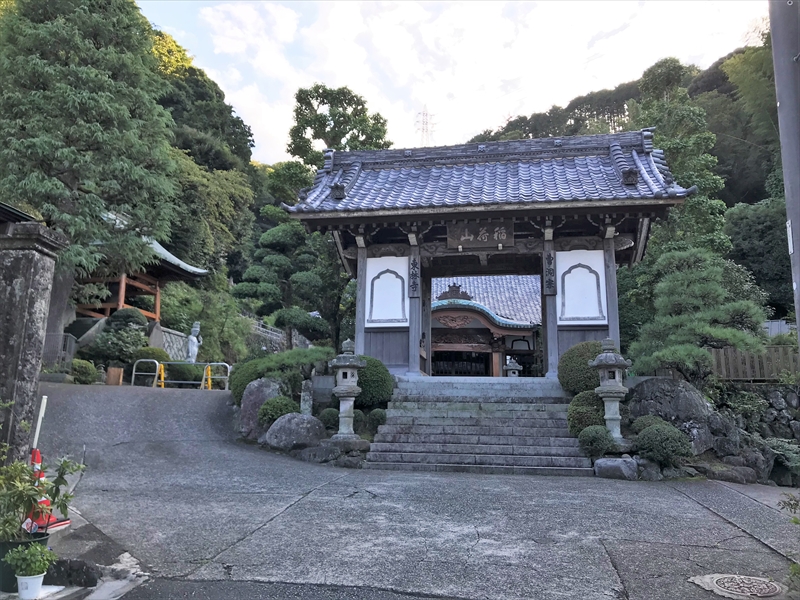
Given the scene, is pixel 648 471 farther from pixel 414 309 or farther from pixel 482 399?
pixel 414 309

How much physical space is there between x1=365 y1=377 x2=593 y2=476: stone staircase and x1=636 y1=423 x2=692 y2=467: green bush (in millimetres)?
822

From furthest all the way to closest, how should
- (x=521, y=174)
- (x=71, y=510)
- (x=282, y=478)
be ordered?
(x=521, y=174) → (x=282, y=478) → (x=71, y=510)

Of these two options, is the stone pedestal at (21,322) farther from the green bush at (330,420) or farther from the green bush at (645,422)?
the green bush at (645,422)

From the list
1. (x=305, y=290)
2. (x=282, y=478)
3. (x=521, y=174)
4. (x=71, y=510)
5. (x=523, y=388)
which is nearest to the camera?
(x=71, y=510)

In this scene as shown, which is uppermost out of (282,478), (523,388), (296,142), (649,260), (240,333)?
(296,142)

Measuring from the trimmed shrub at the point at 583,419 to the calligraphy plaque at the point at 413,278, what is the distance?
13.8ft

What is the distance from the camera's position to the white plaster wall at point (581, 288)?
35.6ft

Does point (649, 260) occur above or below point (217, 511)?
above

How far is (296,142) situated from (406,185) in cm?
917

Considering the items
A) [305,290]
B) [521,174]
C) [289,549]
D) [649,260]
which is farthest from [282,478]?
[649,260]

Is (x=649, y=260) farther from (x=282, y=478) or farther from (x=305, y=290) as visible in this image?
(x=282, y=478)

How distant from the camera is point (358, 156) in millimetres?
14305

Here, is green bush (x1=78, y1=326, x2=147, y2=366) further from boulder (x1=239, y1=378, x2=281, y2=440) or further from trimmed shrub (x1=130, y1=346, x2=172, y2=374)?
boulder (x1=239, y1=378, x2=281, y2=440)

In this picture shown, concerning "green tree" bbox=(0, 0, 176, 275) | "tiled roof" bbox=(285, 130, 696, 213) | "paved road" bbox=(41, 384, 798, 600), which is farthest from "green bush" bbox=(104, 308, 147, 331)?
"paved road" bbox=(41, 384, 798, 600)
